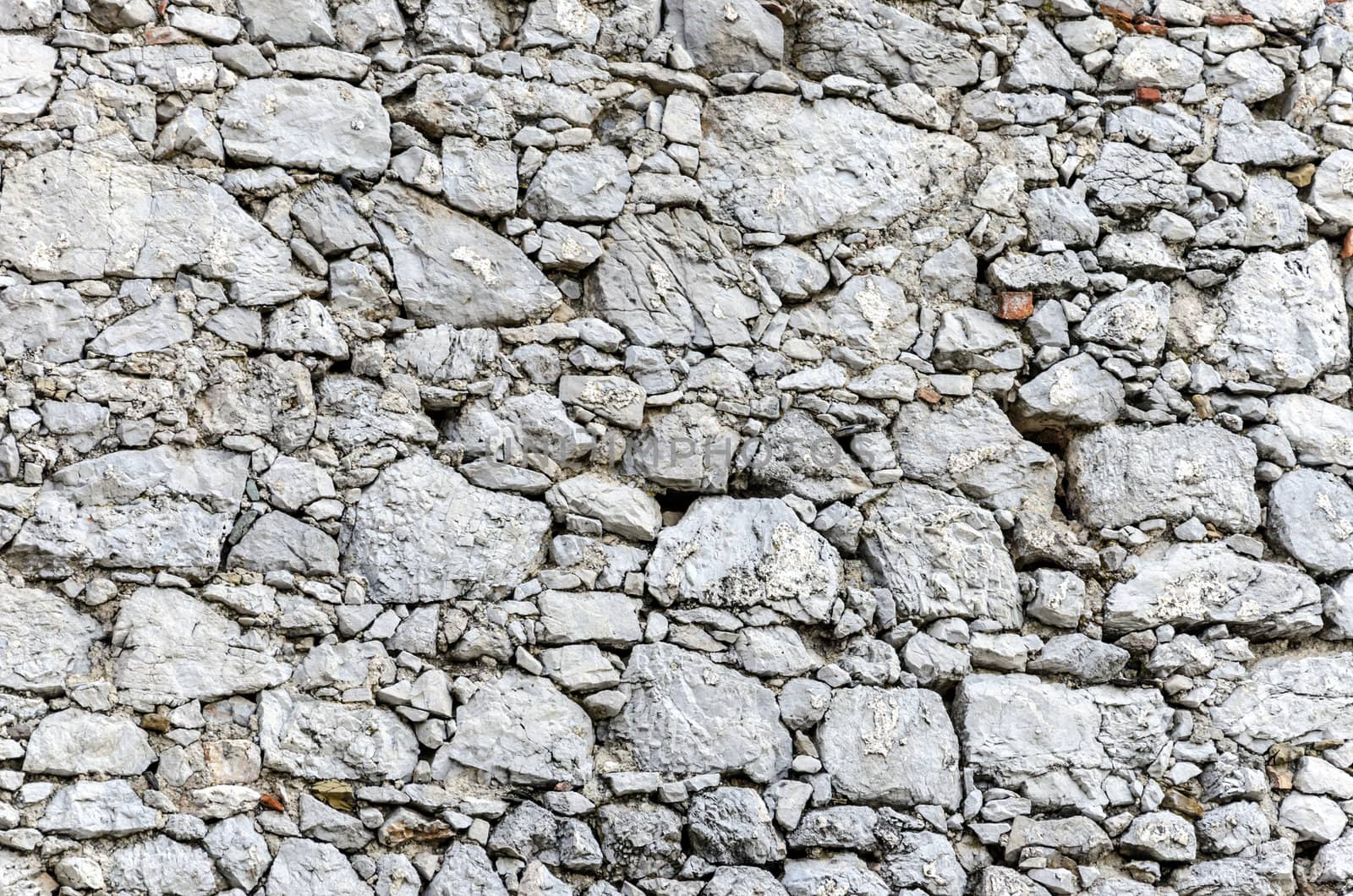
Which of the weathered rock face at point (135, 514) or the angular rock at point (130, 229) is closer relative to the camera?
the weathered rock face at point (135, 514)

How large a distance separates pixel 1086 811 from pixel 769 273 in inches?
73.3

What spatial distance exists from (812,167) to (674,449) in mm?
1027

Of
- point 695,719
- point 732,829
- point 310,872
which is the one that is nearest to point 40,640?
point 310,872

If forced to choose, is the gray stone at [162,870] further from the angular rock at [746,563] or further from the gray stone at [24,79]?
the gray stone at [24,79]

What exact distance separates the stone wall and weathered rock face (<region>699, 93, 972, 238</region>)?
0.05 ft

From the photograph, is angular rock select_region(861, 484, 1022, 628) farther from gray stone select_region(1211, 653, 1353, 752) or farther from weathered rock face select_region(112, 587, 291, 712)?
weathered rock face select_region(112, 587, 291, 712)

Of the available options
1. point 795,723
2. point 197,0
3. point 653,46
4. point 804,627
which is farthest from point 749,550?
point 197,0

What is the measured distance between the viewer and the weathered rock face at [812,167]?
3875 millimetres

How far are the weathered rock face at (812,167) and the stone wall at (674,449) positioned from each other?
0.01 metres

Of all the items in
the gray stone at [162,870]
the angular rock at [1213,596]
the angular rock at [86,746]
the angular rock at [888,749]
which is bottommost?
the gray stone at [162,870]

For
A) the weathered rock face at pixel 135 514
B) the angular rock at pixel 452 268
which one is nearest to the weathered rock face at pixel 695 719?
the angular rock at pixel 452 268

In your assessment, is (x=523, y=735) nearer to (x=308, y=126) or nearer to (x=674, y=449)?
(x=674, y=449)

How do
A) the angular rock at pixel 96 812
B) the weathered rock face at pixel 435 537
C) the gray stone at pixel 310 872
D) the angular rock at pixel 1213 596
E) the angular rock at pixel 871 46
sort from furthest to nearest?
1. the angular rock at pixel 871 46
2. the angular rock at pixel 1213 596
3. the weathered rock face at pixel 435 537
4. the gray stone at pixel 310 872
5. the angular rock at pixel 96 812

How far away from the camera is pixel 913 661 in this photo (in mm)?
3641
